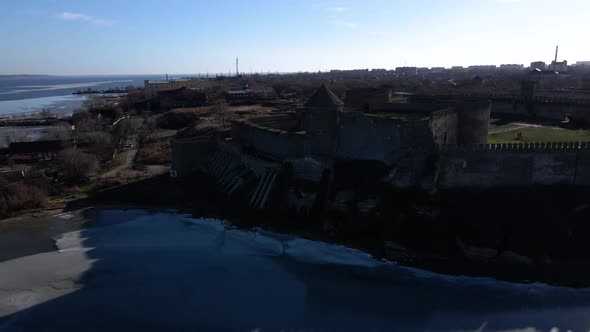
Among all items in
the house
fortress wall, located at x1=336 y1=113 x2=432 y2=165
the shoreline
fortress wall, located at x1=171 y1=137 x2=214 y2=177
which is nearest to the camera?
the shoreline

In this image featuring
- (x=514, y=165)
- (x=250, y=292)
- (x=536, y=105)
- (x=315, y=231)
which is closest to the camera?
(x=250, y=292)

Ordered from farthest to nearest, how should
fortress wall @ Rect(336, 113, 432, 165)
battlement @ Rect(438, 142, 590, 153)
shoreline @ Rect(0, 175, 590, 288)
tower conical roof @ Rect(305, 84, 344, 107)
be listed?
tower conical roof @ Rect(305, 84, 344, 107), fortress wall @ Rect(336, 113, 432, 165), battlement @ Rect(438, 142, 590, 153), shoreline @ Rect(0, 175, 590, 288)

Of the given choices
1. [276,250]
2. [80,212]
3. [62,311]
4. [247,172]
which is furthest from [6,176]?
[276,250]

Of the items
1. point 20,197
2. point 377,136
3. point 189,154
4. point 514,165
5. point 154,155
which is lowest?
point 20,197

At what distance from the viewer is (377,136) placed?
21875 mm

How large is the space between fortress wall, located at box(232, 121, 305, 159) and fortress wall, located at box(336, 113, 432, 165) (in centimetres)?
269

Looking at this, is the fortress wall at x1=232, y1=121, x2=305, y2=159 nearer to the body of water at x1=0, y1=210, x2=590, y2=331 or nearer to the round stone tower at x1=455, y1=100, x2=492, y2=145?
the body of water at x1=0, y1=210, x2=590, y2=331

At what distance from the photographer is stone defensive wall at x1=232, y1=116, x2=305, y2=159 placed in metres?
25.1

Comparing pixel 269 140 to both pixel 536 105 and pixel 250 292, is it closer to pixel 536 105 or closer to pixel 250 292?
pixel 250 292

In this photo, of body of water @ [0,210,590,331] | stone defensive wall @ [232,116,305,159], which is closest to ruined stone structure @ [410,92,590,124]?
stone defensive wall @ [232,116,305,159]

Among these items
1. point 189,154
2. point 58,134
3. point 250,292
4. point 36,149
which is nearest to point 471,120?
point 250,292

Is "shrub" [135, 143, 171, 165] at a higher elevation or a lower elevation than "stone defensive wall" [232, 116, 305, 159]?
lower

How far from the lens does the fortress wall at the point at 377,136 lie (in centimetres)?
2061

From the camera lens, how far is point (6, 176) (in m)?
28.4
